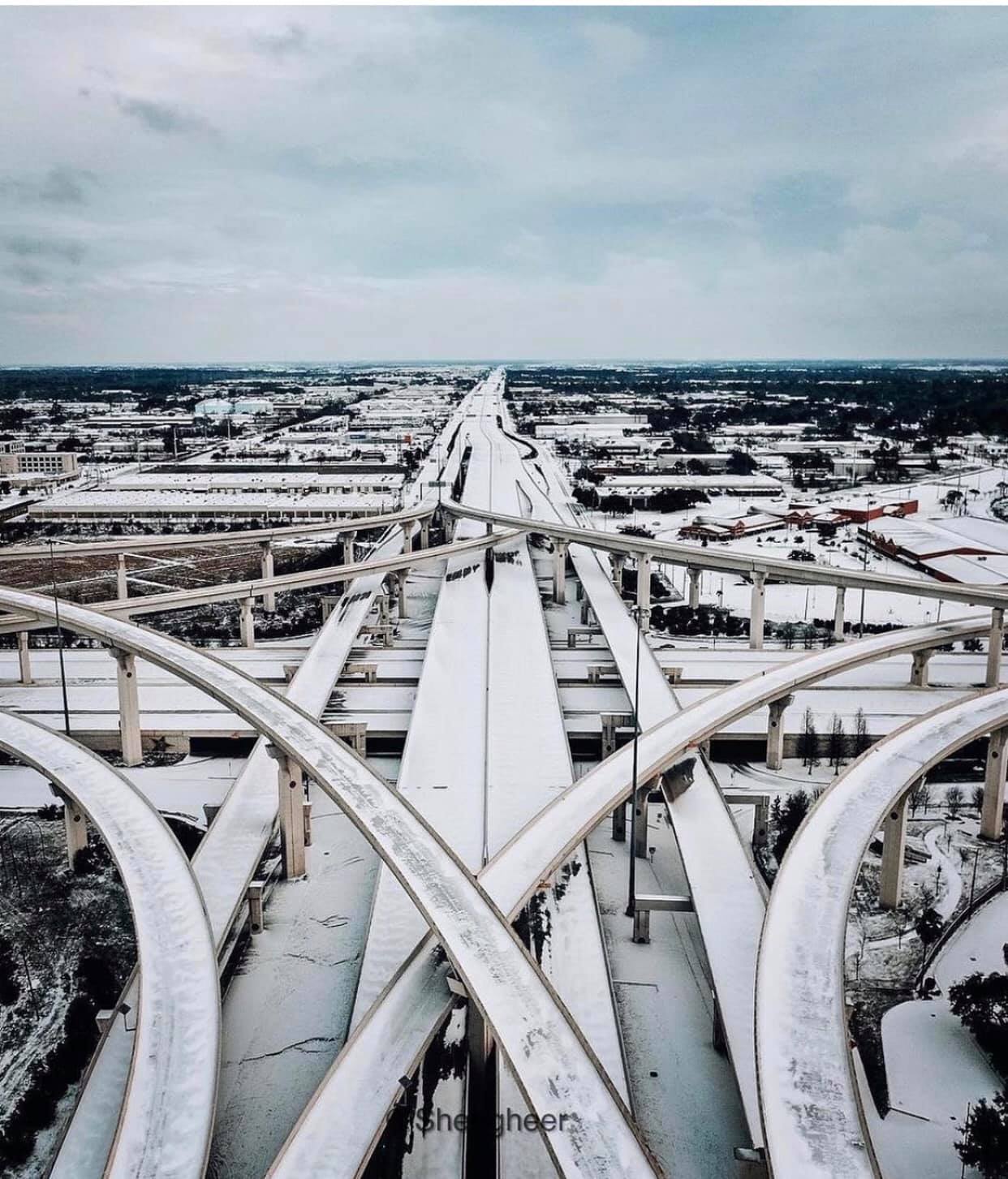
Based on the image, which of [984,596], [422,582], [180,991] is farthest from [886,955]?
[422,582]

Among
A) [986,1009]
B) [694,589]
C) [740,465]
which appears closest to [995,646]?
[694,589]

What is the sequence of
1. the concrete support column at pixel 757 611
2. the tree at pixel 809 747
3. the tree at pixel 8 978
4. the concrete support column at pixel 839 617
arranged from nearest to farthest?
the tree at pixel 8 978 < the tree at pixel 809 747 < the concrete support column at pixel 757 611 < the concrete support column at pixel 839 617

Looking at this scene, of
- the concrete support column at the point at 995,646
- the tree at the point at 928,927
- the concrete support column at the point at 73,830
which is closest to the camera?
the tree at the point at 928,927

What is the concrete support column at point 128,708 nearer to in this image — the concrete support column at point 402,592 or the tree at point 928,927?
the concrete support column at point 402,592

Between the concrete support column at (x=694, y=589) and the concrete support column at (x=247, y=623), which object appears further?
the concrete support column at (x=694, y=589)

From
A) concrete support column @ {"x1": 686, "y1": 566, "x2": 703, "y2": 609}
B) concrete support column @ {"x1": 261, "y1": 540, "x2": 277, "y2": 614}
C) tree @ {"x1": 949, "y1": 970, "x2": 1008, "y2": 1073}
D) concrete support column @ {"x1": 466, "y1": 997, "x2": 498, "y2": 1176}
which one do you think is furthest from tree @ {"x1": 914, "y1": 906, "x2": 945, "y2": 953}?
concrete support column @ {"x1": 261, "y1": 540, "x2": 277, "y2": 614}

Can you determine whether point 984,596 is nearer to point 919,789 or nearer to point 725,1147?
point 919,789

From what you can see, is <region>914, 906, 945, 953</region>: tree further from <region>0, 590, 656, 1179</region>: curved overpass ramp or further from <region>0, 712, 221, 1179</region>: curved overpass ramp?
<region>0, 712, 221, 1179</region>: curved overpass ramp

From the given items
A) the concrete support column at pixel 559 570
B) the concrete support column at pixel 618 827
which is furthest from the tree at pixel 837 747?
the concrete support column at pixel 559 570
